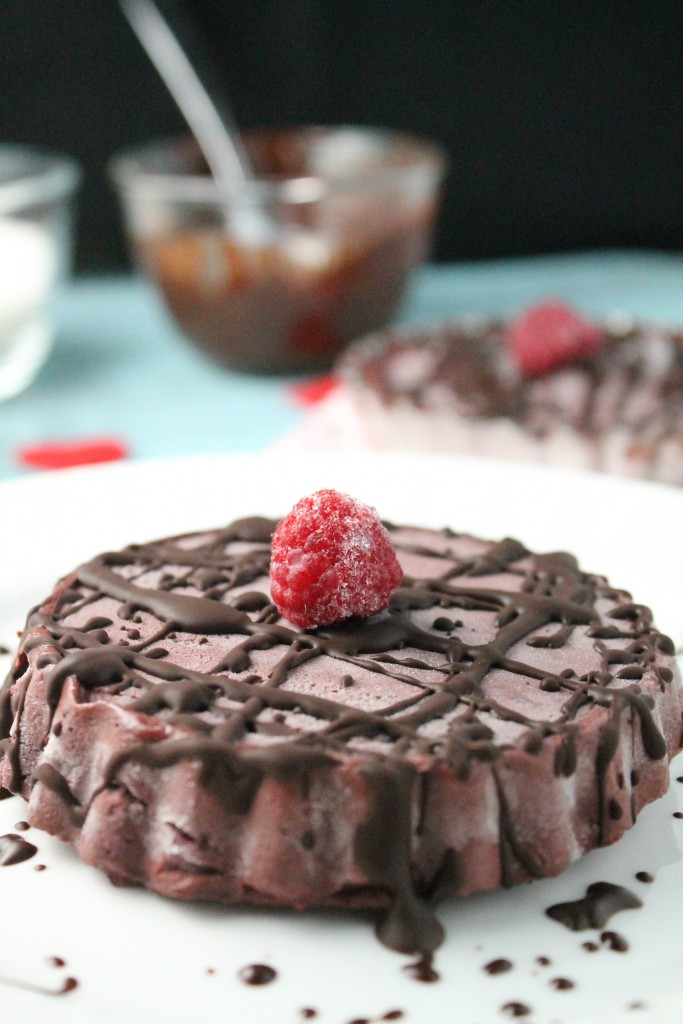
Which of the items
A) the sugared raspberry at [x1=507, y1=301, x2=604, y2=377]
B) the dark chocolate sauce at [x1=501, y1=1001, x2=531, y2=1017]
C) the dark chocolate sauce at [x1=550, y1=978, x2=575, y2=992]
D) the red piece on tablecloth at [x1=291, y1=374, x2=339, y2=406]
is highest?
the sugared raspberry at [x1=507, y1=301, x2=604, y2=377]

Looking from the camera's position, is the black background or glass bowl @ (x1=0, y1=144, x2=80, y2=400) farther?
the black background

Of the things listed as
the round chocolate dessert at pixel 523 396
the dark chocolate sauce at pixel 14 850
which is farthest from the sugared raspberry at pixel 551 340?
the dark chocolate sauce at pixel 14 850

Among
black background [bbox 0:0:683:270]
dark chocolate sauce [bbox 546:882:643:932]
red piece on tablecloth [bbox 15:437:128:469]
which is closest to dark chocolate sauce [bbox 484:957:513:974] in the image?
dark chocolate sauce [bbox 546:882:643:932]

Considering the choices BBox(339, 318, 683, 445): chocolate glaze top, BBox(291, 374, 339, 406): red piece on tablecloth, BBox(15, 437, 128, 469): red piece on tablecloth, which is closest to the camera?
BBox(339, 318, 683, 445): chocolate glaze top

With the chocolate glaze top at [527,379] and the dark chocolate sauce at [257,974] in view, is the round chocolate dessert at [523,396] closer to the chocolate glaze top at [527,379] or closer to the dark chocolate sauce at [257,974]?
the chocolate glaze top at [527,379]

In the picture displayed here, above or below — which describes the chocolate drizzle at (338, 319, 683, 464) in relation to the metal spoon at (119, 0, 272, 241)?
below

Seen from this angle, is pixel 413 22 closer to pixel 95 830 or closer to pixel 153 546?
pixel 153 546

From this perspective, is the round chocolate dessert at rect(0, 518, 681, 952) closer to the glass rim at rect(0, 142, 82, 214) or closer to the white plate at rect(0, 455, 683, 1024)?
the white plate at rect(0, 455, 683, 1024)

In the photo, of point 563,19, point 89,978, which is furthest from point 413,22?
point 89,978
